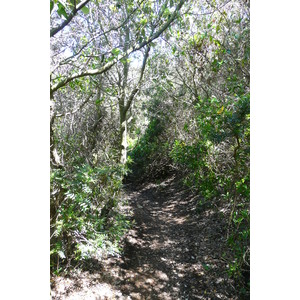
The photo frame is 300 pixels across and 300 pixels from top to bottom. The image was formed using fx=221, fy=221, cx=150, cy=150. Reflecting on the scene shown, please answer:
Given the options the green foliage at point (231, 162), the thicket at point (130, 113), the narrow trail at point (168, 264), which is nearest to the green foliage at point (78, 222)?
the thicket at point (130, 113)

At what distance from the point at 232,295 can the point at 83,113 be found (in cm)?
431

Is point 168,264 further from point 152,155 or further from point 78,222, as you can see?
point 152,155

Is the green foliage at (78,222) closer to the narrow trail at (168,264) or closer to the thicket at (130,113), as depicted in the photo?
the thicket at (130,113)

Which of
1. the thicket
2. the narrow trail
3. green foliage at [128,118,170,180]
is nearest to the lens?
the thicket

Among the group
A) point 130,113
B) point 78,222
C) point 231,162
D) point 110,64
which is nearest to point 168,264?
point 78,222

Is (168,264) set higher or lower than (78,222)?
lower

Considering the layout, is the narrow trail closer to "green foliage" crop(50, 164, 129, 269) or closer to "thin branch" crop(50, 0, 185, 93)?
"green foliage" crop(50, 164, 129, 269)

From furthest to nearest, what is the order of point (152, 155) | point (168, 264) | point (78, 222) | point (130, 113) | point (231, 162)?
point (152, 155) → point (130, 113) → point (231, 162) → point (168, 264) → point (78, 222)

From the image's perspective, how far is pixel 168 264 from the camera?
11.2 ft

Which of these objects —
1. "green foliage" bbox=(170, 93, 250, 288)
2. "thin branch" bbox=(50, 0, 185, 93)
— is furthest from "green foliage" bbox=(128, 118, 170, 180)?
"thin branch" bbox=(50, 0, 185, 93)

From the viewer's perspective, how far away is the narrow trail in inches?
112

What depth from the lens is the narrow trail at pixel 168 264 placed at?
→ 112 inches
